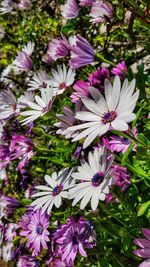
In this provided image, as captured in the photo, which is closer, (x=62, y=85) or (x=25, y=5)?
(x=62, y=85)

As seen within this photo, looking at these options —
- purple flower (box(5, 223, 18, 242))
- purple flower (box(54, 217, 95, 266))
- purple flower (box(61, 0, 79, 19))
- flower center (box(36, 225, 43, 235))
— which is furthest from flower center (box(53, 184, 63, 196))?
purple flower (box(61, 0, 79, 19))

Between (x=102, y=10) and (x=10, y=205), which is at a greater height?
(x=102, y=10)

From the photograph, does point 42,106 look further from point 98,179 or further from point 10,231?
point 10,231

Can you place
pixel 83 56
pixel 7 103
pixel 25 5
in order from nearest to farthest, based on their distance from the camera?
pixel 83 56
pixel 7 103
pixel 25 5

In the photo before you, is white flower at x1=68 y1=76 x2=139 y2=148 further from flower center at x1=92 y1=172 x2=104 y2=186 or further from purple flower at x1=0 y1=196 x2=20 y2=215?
purple flower at x1=0 y1=196 x2=20 y2=215

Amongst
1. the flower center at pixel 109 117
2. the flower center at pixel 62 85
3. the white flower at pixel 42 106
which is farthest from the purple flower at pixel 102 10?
the flower center at pixel 109 117

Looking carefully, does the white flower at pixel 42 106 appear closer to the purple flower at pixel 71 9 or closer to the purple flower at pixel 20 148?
the purple flower at pixel 20 148

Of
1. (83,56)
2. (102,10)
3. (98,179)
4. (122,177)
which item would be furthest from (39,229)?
(102,10)
